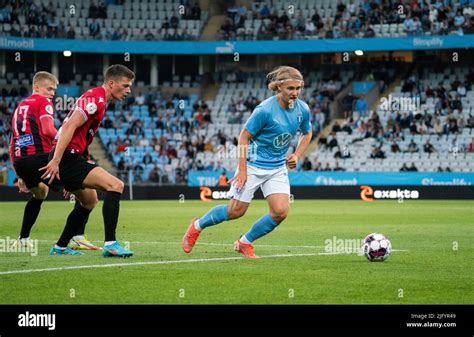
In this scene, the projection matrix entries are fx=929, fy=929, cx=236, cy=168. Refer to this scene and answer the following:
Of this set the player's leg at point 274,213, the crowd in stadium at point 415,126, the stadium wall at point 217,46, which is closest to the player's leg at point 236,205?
the player's leg at point 274,213

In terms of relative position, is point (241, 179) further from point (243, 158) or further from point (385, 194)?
point (385, 194)

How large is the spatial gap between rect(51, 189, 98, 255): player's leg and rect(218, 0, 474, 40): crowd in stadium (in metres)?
36.6

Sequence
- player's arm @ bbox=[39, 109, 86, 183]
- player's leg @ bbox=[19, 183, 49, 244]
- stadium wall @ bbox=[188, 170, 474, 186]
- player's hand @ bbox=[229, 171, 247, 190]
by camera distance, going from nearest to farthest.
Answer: player's arm @ bbox=[39, 109, 86, 183] → player's hand @ bbox=[229, 171, 247, 190] → player's leg @ bbox=[19, 183, 49, 244] → stadium wall @ bbox=[188, 170, 474, 186]

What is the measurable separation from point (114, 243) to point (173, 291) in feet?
10.5

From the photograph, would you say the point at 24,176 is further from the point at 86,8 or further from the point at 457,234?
the point at 86,8

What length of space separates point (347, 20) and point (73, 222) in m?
39.0

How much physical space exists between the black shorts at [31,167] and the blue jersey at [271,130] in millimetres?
2974

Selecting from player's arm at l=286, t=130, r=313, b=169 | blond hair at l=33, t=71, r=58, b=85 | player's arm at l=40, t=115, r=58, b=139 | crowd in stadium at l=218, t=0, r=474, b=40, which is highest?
crowd in stadium at l=218, t=0, r=474, b=40

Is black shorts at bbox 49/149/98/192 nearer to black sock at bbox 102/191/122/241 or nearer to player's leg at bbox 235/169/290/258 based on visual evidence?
black sock at bbox 102/191/122/241

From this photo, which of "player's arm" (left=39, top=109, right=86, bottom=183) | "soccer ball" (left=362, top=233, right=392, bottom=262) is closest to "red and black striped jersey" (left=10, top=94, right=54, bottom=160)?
"player's arm" (left=39, top=109, right=86, bottom=183)

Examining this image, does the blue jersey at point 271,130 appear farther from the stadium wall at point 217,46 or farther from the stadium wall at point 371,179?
the stadium wall at point 217,46

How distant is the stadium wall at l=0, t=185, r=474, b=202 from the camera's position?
38094mm

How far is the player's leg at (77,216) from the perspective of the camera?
12516 mm

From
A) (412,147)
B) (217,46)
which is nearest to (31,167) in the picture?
(412,147)
